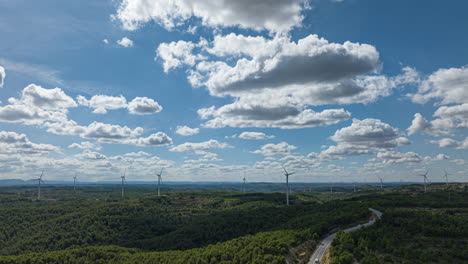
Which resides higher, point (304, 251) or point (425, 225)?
point (425, 225)

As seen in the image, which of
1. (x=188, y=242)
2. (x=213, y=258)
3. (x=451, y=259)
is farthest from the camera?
(x=188, y=242)

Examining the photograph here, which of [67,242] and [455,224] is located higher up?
[455,224]

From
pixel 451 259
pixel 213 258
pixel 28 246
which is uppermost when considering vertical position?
pixel 451 259

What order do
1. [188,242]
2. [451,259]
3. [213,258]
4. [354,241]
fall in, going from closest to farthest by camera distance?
1. [451,259]
2. [354,241]
3. [213,258]
4. [188,242]

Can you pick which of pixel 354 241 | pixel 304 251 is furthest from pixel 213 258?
pixel 354 241

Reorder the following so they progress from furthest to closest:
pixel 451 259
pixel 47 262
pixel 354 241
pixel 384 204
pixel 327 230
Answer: pixel 384 204, pixel 47 262, pixel 327 230, pixel 354 241, pixel 451 259

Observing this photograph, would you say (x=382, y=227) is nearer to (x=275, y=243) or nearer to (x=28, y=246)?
(x=275, y=243)

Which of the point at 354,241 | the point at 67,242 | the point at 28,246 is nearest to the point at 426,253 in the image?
the point at 354,241

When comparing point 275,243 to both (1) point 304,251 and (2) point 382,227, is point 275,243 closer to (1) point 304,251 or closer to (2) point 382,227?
(1) point 304,251

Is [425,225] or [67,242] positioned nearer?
[425,225]
